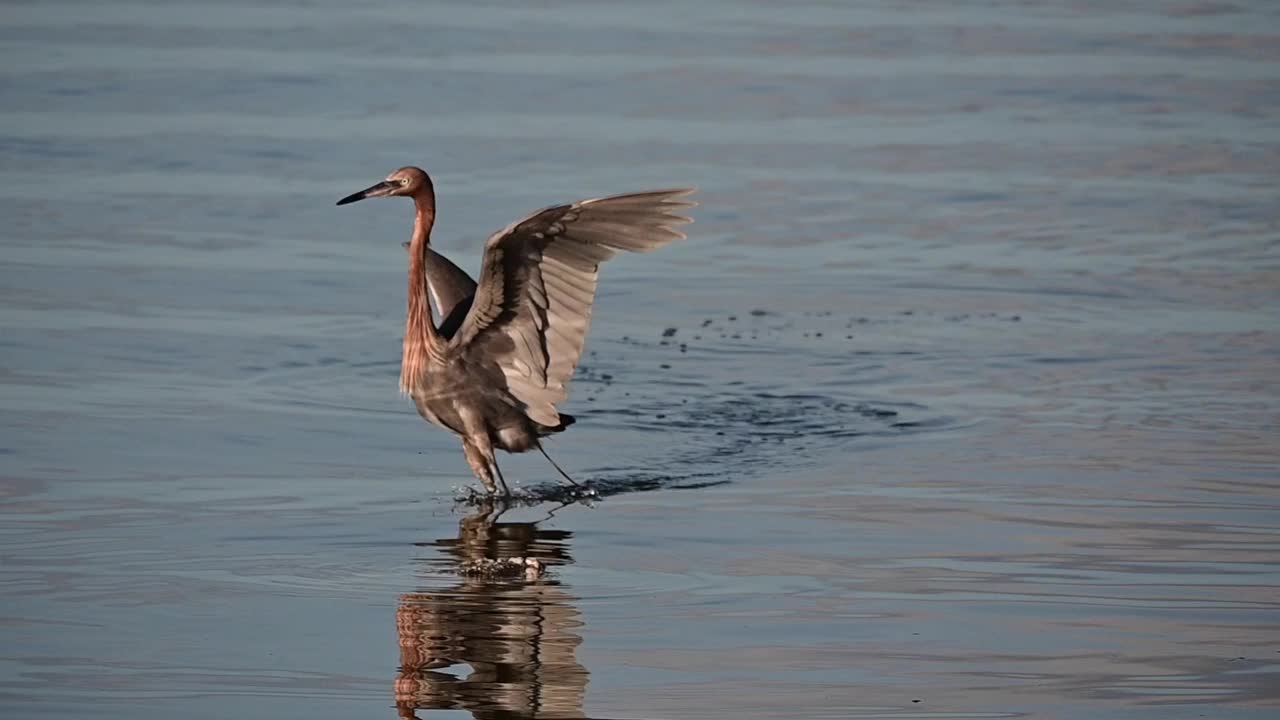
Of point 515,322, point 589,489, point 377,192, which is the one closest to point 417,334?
point 515,322

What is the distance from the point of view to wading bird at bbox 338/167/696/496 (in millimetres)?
9148

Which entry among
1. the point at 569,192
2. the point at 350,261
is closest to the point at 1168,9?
the point at 569,192

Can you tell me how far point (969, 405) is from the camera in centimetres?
1105

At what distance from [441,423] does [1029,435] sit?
2.75m

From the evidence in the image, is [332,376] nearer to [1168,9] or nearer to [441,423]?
[441,423]

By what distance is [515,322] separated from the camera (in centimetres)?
964

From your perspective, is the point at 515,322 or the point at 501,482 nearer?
the point at 515,322

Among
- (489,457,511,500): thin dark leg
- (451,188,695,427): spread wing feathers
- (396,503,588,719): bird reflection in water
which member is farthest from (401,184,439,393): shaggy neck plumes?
(396,503,588,719): bird reflection in water

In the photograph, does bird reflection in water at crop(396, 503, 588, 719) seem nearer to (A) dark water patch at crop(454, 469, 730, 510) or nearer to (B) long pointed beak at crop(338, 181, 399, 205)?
(A) dark water patch at crop(454, 469, 730, 510)

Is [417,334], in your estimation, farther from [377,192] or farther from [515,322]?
[377,192]

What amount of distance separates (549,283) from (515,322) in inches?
13.0

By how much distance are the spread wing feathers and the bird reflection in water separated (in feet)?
3.89

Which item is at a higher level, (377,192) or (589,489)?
(377,192)

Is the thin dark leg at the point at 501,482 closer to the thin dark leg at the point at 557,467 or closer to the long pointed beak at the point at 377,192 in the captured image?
the thin dark leg at the point at 557,467
